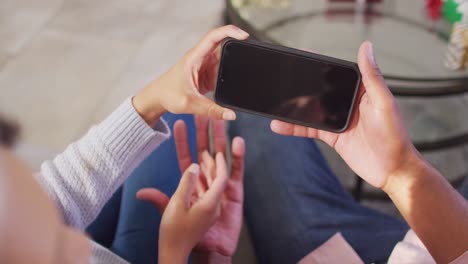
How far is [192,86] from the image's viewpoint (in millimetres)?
619

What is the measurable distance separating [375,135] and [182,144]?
0.30 m

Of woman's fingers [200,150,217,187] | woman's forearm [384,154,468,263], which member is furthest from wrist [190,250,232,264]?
woman's forearm [384,154,468,263]

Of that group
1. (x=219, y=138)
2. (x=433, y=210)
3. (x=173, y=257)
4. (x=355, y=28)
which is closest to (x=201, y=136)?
(x=219, y=138)

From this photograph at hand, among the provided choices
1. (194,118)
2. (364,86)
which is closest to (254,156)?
(194,118)

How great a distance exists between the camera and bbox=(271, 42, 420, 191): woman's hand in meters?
0.54

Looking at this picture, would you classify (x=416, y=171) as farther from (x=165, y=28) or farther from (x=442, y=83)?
(x=165, y=28)

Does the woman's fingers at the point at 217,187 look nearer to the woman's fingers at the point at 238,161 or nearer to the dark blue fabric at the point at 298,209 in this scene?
the woman's fingers at the point at 238,161

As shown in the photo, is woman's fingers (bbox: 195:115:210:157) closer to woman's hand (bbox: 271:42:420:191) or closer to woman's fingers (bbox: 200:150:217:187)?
woman's fingers (bbox: 200:150:217:187)

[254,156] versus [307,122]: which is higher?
[307,122]

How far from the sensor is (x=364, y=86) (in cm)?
57

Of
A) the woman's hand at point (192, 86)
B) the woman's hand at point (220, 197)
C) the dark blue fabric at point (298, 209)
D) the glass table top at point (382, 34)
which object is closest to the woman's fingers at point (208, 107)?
the woman's hand at point (192, 86)

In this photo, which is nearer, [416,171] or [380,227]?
[416,171]

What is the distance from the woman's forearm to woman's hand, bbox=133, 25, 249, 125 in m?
0.21

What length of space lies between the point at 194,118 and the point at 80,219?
0.27 meters
